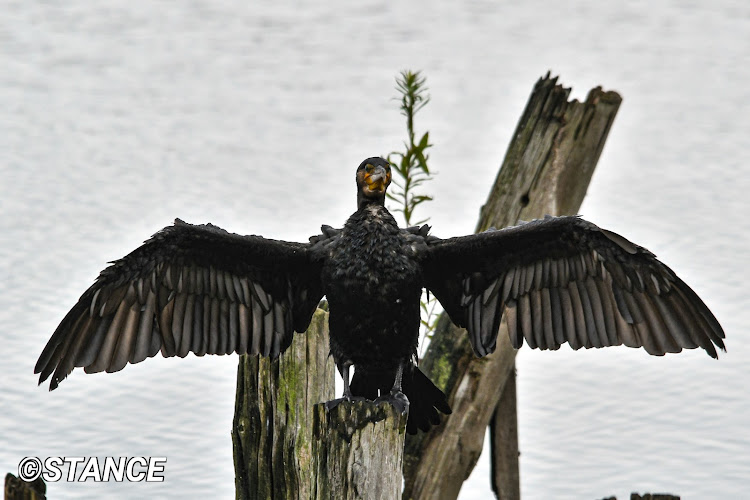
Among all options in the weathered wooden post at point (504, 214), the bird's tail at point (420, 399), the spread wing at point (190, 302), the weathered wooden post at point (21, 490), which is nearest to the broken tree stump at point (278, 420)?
the spread wing at point (190, 302)

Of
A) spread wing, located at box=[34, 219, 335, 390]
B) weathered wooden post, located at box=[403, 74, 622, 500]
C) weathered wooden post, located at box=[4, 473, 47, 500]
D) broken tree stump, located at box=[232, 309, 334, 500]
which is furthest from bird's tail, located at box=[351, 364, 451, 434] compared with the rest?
weathered wooden post, located at box=[4, 473, 47, 500]

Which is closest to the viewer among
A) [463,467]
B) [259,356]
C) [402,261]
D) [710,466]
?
[402,261]

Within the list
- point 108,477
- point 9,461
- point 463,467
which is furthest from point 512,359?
point 9,461

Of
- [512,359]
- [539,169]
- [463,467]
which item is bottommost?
[463,467]

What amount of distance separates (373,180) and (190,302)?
1099 mm

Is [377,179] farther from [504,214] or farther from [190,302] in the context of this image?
[504,214]

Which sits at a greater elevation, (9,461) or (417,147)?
(417,147)

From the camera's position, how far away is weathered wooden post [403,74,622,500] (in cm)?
766

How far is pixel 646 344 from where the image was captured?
6199 millimetres

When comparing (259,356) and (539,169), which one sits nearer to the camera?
(259,356)

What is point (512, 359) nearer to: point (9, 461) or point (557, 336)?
point (557, 336)

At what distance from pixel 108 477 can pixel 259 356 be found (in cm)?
209

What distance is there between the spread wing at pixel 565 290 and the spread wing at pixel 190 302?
2.27 ft

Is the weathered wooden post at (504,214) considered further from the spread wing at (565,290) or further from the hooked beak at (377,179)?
the hooked beak at (377,179)
